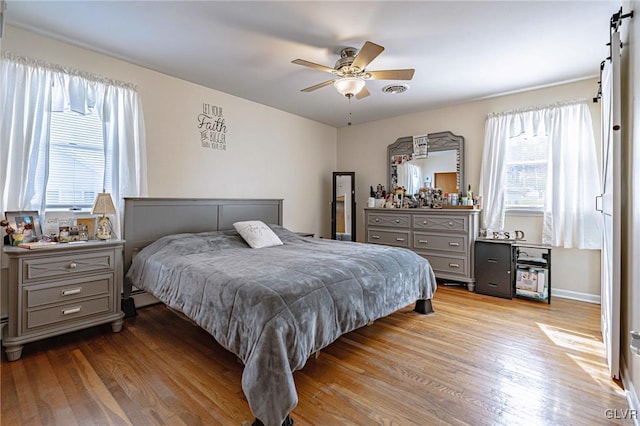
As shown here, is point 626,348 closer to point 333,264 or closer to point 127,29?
point 333,264

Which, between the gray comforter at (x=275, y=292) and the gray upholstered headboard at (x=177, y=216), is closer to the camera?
the gray comforter at (x=275, y=292)

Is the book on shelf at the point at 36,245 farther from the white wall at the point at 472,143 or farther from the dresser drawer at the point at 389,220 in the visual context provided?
the white wall at the point at 472,143

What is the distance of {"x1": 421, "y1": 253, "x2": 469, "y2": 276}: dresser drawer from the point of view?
3957mm

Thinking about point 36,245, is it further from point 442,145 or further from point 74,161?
point 442,145

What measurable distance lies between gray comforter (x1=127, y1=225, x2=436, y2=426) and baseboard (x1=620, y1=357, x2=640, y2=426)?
1404 millimetres

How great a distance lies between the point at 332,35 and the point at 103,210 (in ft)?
8.40

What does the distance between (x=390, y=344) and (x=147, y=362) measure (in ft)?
5.98

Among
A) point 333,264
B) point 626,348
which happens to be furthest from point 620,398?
point 333,264

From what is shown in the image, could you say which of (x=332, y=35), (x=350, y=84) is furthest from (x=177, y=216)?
(x=332, y=35)

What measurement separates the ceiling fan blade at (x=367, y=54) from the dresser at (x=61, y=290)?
260 cm

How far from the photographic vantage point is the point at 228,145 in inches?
161

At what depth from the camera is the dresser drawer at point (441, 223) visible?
3959 mm

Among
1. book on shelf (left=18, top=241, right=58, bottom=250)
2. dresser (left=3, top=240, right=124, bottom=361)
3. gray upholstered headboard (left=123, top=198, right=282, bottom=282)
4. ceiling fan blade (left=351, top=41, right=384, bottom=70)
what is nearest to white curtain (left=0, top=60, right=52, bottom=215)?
book on shelf (left=18, top=241, right=58, bottom=250)

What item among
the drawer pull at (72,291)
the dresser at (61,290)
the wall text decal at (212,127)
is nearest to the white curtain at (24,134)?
the dresser at (61,290)
